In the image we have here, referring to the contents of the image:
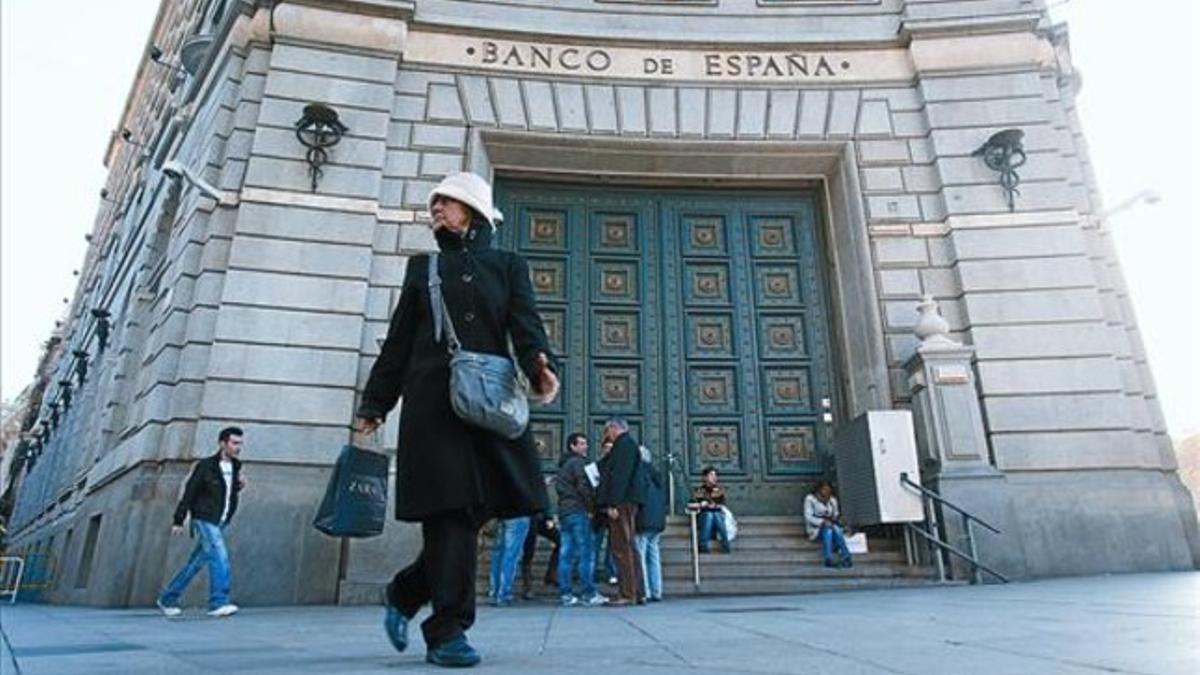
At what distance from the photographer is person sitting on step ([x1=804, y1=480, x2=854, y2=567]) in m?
8.97

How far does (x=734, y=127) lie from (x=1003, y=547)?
6654 millimetres

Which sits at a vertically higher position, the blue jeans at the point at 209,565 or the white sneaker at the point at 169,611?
the blue jeans at the point at 209,565

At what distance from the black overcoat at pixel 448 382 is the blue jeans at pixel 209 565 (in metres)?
4.86

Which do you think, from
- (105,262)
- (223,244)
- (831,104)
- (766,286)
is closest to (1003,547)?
(766,286)

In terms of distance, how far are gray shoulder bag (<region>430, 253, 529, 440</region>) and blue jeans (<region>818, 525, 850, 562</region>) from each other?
6900 millimetres

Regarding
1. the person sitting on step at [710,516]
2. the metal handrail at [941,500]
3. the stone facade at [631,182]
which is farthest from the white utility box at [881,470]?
the person sitting on step at [710,516]

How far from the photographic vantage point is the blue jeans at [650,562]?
25.7 feet

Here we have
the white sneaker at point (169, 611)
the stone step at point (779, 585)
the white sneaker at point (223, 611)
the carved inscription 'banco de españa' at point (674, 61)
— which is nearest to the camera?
the white sneaker at point (223, 611)

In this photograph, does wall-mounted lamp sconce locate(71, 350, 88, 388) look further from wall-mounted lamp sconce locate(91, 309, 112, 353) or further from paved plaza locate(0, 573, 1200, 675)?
paved plaza locate(0, 573, 1200, 675)

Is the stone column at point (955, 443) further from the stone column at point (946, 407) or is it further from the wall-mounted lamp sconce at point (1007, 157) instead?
the wall-mounted lamp sconce at point (1007, 157)

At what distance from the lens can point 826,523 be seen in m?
9.23

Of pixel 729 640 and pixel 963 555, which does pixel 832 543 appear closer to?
pixel 963 555

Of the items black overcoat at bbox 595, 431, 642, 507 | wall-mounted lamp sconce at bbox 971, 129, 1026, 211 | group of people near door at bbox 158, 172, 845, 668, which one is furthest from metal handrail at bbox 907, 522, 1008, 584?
group of people near door at bbox 158, 172, 845, 668

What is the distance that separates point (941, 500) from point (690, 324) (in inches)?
165
